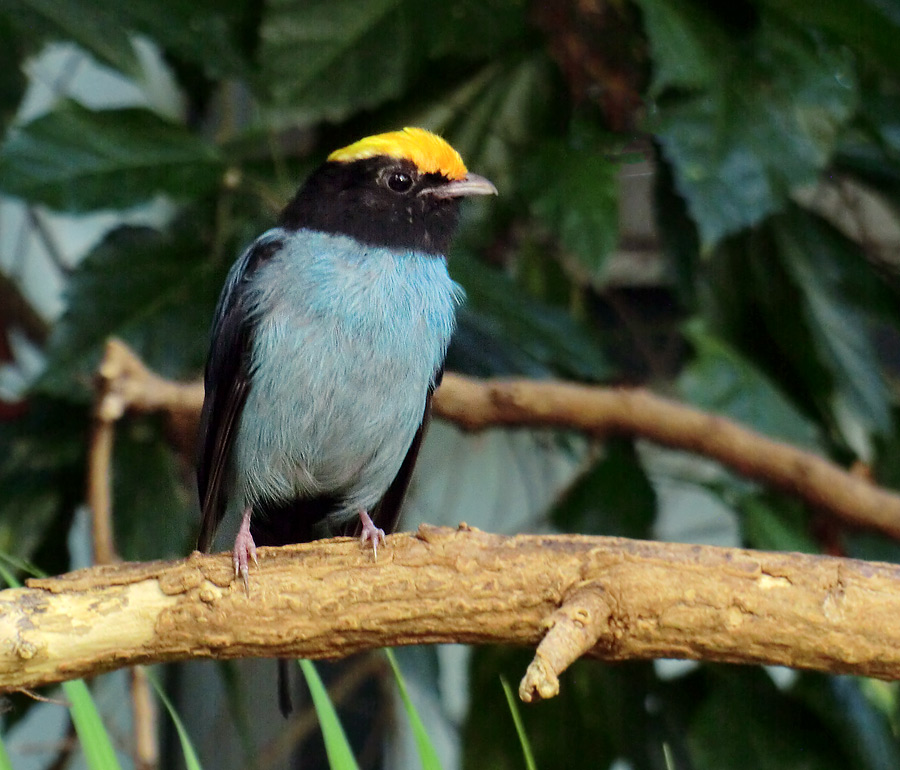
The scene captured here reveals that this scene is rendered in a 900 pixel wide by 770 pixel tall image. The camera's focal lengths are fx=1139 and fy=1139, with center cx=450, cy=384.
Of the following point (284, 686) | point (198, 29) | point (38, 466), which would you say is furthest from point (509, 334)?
point (38, 466)

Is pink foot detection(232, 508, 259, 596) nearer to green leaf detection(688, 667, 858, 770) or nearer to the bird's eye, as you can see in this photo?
the bird's eye

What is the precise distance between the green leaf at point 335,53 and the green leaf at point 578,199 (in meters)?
0.45

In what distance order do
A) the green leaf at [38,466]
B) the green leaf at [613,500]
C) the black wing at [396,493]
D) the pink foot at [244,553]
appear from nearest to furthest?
1. the pink foot at [244,553]
2. the black wing at [396,493]
3. the green leaf at [38,466]
4. the green leaf at [613,500]

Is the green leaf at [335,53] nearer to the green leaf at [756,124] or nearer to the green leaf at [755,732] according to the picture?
the green leaf at [756,124]

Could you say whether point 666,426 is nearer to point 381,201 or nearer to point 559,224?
point 559,224

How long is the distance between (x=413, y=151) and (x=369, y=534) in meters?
0.90

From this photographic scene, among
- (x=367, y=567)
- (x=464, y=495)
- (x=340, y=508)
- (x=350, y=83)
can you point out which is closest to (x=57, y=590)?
(x=367, y=567)

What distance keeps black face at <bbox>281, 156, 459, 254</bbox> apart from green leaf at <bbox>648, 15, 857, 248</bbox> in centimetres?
64

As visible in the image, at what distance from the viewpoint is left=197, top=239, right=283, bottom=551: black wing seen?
2549 mm

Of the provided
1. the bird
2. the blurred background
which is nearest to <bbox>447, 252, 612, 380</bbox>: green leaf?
the blurred background

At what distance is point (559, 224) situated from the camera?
2895 millimetres

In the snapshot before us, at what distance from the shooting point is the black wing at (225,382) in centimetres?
255

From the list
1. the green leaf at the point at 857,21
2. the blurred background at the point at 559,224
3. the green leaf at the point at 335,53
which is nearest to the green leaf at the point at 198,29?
the blurred background at the point at 559,224

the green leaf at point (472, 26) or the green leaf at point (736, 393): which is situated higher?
the green leaf at point (472, 26)
